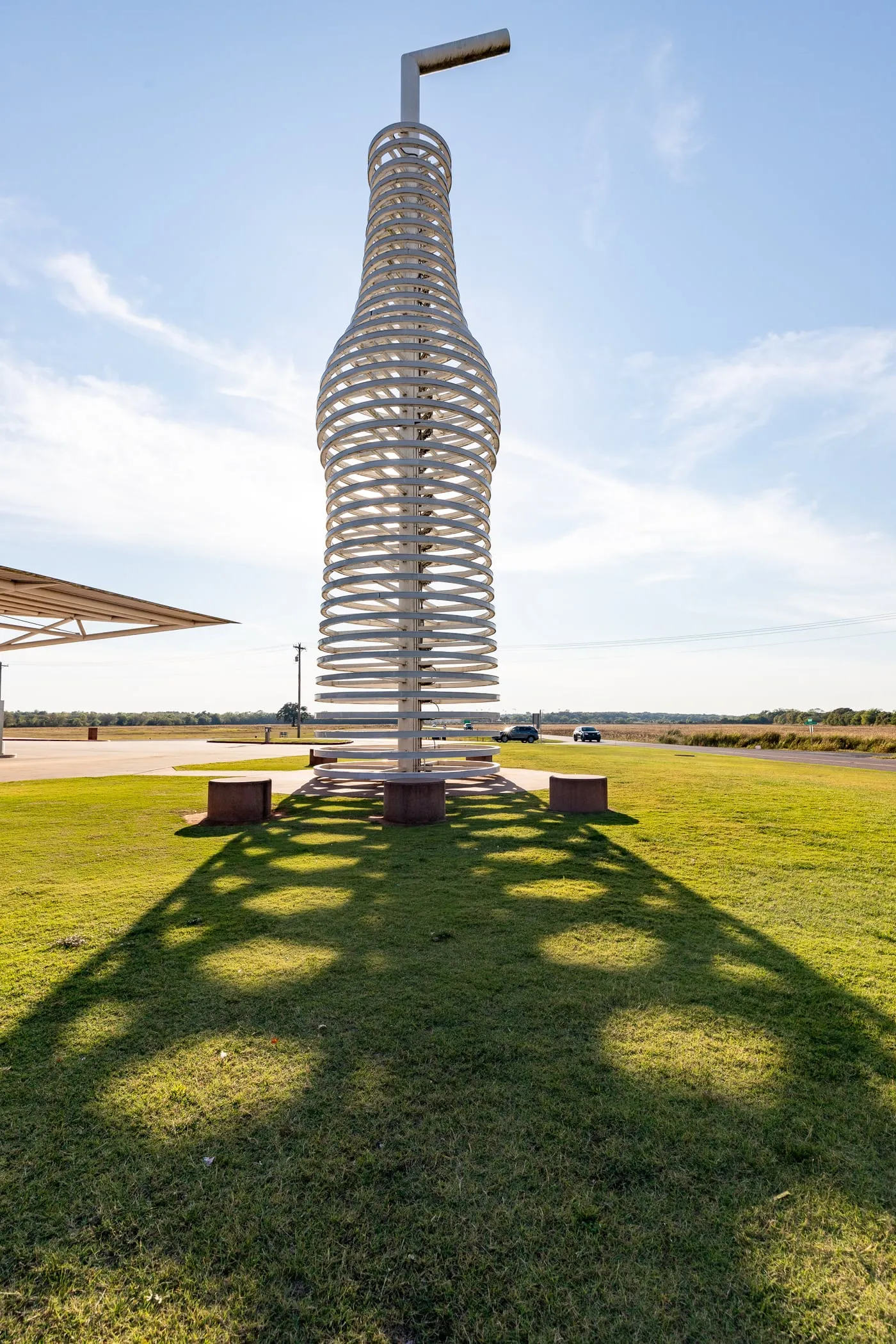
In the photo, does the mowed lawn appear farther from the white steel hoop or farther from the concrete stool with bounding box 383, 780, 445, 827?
the white steel hoop

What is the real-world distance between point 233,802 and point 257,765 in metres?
10.3

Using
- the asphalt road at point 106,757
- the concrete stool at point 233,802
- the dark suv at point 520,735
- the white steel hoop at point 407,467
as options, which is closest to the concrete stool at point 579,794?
the white steel hoop at point 407,467

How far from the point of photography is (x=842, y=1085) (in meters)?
3.09

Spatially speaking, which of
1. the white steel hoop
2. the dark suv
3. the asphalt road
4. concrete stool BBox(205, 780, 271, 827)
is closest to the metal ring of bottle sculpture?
the white steel hoop

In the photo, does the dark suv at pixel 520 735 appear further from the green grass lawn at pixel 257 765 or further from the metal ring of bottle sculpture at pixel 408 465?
the metal ring of bottle sculpture at pixel 408 465

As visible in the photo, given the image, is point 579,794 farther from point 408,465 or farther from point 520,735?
point 520,735

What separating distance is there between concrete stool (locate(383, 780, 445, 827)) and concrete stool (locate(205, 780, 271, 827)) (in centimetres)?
205

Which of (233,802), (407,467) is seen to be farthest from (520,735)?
(233,802)

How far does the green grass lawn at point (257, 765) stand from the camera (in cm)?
1894

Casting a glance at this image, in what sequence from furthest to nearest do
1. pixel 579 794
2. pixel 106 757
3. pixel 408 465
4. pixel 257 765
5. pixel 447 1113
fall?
pixel 106 757 < pixel 257 765 < pixel 408 465 < pixel 579 794 < pixel 447 1113

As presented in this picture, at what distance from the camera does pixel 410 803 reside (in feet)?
31.8

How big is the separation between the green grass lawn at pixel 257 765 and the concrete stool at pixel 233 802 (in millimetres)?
8988

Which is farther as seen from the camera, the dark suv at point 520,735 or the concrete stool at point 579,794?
the dark suv at point 520,735

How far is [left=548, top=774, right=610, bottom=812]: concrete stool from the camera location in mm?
10586
